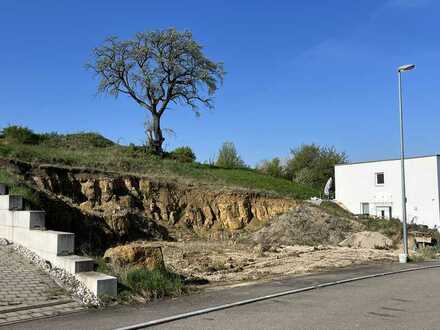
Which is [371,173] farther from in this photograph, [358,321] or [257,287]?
[358,321]

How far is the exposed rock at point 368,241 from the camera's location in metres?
→ 28.7

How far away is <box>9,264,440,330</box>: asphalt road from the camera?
8312 millimetres

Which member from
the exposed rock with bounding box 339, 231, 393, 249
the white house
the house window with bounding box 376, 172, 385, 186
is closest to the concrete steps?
the exposed rock with bounding box 339, 231, 393, 249

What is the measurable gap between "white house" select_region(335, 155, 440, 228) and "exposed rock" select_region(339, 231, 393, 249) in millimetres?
8134

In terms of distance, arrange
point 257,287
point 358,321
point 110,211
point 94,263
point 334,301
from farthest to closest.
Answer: point 110,211 → point 257,287 → point 94,263 → point 334,301 → point 358,321

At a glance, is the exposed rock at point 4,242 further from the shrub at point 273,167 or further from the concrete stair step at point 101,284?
the shrub at point 273,167

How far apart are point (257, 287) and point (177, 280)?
220 centimetres

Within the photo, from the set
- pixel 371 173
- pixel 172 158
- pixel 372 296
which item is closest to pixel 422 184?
pixel 371 173

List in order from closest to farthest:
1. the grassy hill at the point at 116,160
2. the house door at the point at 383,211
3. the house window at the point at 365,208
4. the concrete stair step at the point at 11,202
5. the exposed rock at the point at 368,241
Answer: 1. the concrete stair step at the point at 11,202
2. the exposed rock at the point at 368,241
3. the grassy hill at the point at 116,160
4. the house door at the point at 383,211
5. the house window at the point at 365,208

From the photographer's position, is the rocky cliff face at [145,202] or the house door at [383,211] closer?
the rocky cliff face at [145,202]

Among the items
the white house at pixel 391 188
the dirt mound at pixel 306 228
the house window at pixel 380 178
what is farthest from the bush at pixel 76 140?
the house window at pixel 380 178

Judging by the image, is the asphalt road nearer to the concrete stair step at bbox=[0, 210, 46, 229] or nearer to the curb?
the curb

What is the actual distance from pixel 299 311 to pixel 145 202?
22.0 m

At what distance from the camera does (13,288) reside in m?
9.80
